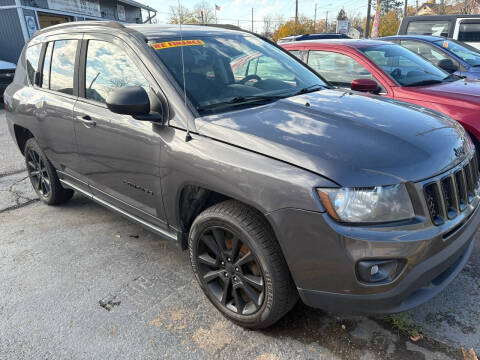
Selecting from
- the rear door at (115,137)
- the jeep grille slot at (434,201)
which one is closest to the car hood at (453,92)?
the jeep grille slot at (434,201)

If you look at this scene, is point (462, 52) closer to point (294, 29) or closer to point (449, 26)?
point (449, 26)

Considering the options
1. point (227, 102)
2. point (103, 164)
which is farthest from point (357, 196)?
point (103, 164)

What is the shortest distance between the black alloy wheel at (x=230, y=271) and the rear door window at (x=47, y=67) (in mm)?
2423

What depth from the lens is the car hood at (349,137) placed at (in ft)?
5.94

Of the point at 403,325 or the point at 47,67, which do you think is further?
the point at 47,67

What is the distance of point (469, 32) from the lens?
378 inches

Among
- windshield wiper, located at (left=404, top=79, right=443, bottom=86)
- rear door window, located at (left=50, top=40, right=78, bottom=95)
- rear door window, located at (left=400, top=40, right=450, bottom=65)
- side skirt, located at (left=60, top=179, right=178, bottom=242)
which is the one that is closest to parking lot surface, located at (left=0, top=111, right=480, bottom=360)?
side skirt, located at (left=60, top=179, right=178, bottom=242)

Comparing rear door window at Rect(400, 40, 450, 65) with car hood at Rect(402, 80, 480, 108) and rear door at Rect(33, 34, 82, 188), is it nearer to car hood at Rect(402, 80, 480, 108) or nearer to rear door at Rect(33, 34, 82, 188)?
car hood at Rect(402, 80, 480, 108)

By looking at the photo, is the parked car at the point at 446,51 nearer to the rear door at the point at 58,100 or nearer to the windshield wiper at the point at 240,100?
the windshield wiper at the point at 240,100

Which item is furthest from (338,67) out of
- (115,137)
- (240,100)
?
(115,137)

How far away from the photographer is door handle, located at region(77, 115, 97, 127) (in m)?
2.93

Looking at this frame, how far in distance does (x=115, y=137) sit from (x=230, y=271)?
1.28m

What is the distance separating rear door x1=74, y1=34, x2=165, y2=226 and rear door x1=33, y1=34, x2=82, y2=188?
15cm

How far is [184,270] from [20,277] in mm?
1290
